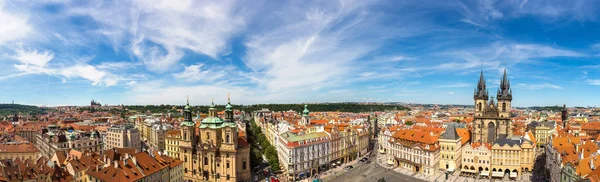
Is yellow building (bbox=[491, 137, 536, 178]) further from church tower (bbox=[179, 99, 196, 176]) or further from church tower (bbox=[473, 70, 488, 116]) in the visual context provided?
church tower (bbox=[179, 99, 196, 176])

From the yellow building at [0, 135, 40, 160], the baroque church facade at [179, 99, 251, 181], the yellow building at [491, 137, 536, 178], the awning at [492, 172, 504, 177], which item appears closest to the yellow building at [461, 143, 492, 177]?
the yellow building at [491, 137, 536, 178]

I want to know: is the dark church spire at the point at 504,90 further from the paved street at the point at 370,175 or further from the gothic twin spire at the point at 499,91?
the paved street at the point at 370,175

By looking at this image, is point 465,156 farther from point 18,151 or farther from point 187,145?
point 18,151

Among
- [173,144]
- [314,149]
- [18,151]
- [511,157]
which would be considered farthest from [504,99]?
[18,151]

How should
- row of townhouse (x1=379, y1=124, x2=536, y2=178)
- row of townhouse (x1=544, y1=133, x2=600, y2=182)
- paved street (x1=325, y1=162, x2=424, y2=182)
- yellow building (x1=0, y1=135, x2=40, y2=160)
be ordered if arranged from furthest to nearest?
yellow building (x1=0, y1=135, x2=40, y2=160) < row of townhouse (x1=379, y1=124, x2=536, y2=178) < paved street (x1=325, y1=162, x2=424, y2=182) < row of townhouse (x1=544, y1=133, x2=600, y2=182)

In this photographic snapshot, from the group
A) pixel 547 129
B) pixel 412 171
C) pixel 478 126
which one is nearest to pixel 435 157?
pixel 412 171

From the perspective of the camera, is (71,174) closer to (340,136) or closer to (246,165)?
(246,165)


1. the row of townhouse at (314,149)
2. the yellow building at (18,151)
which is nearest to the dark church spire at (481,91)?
the row of townhouse at (314,149)
